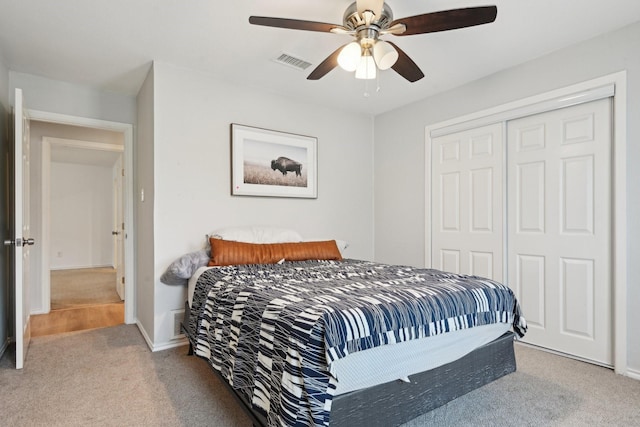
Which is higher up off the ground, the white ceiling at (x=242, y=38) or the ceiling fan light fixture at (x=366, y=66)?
the white ceiling at (x=242, y=38)

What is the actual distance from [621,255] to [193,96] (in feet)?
11.3

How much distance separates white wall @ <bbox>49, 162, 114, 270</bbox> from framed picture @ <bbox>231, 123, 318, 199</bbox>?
630 centimetres

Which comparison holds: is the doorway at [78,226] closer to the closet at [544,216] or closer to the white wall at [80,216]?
the white wall at [80,216]

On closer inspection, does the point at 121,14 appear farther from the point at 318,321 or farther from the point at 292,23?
the point at 318,321

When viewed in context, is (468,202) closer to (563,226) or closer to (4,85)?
(563,226)

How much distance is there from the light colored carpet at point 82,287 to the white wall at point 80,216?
0.46 metres

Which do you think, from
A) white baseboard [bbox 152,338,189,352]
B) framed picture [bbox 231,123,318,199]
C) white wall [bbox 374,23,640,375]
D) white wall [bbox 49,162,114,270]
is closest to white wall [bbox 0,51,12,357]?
white baseboard [bbox 152,338,189,352]

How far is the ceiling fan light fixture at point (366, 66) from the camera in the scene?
6.83 ft

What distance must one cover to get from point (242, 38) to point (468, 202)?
8.00 feet

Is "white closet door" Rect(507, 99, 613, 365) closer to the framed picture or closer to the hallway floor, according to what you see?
the framed picture

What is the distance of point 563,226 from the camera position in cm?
267

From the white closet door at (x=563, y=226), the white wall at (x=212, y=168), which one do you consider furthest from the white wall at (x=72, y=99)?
the white closet door at (x=563, y=226)

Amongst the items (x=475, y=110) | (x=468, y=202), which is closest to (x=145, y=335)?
(x=468, y=202)

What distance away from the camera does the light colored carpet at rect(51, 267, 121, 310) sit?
445 cm
